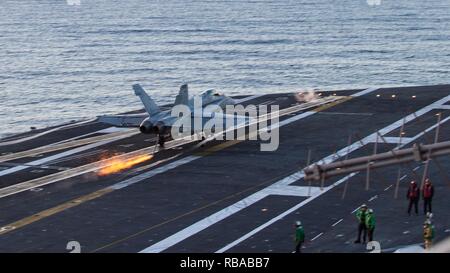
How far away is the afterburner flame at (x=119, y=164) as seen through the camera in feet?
190

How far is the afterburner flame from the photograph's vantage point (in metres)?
57.8

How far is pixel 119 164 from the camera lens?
197ft

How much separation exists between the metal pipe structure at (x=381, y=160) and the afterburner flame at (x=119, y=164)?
38451 mm

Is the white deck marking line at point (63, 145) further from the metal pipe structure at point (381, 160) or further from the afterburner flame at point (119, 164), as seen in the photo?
the metal pipe structure at point (381, 160)

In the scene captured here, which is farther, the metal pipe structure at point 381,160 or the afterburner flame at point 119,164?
the afterburner flame at point 119,164

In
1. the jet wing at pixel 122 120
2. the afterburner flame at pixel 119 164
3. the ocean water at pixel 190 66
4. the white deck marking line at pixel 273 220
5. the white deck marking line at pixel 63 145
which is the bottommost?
the ocean water at pixel 190 66

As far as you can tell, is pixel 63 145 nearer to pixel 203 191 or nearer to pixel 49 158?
pixel 49 158

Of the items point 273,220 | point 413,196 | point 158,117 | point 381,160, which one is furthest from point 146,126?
point 381,160

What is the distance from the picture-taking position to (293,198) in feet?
163

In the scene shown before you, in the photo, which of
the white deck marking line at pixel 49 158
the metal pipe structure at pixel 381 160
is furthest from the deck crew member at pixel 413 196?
the white deck marking line at pixel 49 158
